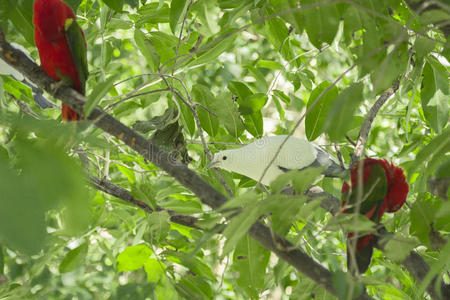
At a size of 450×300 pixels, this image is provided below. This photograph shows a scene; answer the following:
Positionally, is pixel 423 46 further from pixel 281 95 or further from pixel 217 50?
pixel 281 95

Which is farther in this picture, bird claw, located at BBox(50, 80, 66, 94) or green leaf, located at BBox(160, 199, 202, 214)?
green leaf, located at BBox(160, 199, 202, 214)

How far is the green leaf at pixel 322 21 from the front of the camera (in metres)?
0.96

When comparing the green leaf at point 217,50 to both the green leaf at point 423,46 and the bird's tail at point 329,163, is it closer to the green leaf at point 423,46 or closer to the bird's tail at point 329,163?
the bird's tail at point 329,163

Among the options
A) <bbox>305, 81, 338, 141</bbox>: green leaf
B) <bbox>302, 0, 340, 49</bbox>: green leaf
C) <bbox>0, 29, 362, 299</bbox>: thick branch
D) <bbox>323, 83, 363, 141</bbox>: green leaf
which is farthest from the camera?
<bbox>305, 81, 338, 141</bbox>: green leaf

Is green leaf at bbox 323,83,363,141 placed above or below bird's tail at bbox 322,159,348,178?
above

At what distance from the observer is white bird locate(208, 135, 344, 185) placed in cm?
138

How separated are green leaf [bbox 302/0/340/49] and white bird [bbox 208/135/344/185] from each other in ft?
1.48

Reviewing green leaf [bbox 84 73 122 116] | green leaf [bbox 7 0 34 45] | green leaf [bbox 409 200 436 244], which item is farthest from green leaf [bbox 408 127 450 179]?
green leaf [bbox 7 0 34 45]

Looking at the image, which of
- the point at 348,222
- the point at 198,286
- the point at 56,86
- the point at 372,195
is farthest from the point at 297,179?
the point at 198,286

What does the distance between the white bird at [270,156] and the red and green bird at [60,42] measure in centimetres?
47

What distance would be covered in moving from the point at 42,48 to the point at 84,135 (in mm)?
639

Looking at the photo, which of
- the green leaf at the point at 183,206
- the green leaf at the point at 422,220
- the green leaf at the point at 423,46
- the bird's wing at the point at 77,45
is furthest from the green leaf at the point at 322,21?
the green leaf at the point at 183,206

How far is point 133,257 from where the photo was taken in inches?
54.9

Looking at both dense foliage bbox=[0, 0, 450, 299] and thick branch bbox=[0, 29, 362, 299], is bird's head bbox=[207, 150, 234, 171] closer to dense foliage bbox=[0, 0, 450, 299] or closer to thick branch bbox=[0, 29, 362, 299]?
dense foliage bbox=[0, 0, 450, 299]
